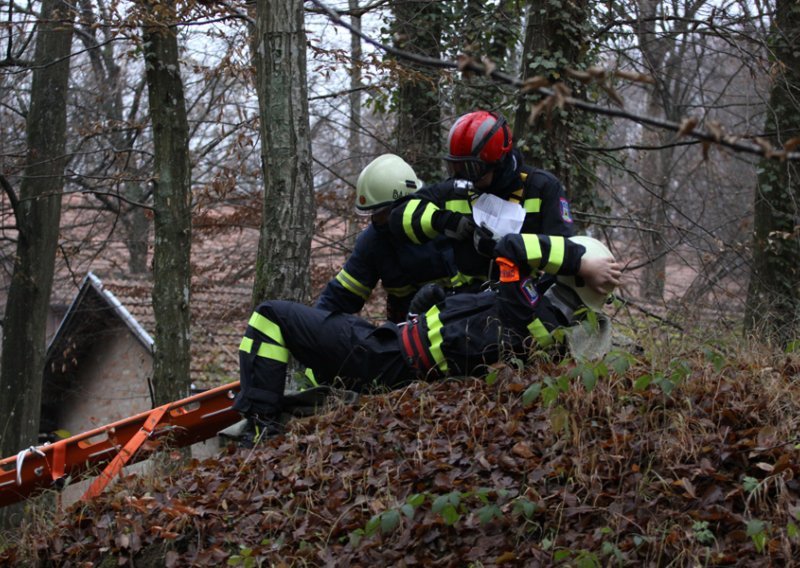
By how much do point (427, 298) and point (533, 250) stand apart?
0.89 m

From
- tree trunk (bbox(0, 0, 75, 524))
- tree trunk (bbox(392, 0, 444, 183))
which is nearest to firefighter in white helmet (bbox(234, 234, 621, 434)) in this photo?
tree trunk (bbox(392, 0, 444, 183))

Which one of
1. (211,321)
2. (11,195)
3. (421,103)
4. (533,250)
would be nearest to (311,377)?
(533,250)

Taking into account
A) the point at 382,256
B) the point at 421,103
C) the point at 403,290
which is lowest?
the point at 403,290

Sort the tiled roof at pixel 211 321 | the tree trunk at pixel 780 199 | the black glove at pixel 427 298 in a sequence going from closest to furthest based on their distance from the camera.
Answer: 1. the black glove at pixel 427 298
2. the tree trunk at pixel 780 199
3. the tiled roof at pixel 211 321

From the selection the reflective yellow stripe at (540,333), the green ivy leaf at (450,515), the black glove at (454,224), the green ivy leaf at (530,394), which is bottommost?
the green ivy leaf at (450,515)

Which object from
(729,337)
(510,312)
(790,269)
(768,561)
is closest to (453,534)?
(768,561)

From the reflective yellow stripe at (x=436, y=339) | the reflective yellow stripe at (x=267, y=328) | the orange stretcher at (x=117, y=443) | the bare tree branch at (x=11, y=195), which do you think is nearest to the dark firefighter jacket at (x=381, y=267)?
the reflective yellow stripe at (x=267, y=328)

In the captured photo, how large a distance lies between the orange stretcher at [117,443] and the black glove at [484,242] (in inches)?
74.2

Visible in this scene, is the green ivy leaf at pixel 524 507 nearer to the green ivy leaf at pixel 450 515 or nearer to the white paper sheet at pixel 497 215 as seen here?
the green ivy leaf at pixel 450 515

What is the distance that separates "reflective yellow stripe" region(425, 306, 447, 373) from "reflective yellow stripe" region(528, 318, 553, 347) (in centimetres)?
54

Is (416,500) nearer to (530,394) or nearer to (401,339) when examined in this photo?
(530,394)

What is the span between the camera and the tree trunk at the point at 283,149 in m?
6.61

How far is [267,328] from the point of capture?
588 cm

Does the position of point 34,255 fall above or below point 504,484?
above
